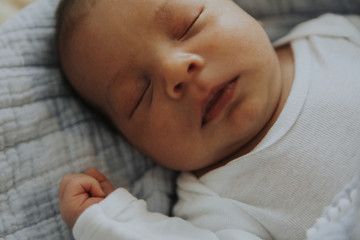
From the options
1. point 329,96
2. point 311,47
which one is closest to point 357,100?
point 329,96

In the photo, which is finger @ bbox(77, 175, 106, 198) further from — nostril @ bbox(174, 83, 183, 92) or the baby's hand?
nostril @ bbox(174, 83, 183, 92)

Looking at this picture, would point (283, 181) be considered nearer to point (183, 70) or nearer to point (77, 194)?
point (183, 70)

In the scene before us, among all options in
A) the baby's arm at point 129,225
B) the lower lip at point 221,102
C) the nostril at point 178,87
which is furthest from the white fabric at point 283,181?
the nostril at point 178,87

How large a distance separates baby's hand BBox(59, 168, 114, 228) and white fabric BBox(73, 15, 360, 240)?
1.8 inches

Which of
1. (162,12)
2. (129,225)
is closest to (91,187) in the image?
(129,225)

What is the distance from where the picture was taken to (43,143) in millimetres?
1129

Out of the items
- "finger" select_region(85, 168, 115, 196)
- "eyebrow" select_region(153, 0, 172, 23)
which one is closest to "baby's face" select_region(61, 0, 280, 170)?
"eyebrow" select_region(153, 0, 172, 23)

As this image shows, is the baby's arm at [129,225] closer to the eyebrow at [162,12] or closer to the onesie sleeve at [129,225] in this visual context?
the onesie sleeve at [129,225]

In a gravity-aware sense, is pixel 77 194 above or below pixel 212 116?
below

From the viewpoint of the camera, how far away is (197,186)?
3.78ft

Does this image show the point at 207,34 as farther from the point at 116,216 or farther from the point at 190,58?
the point at 116,216

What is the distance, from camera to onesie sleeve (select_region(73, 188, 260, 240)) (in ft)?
3.06

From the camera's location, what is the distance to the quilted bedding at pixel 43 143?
105 centimetres

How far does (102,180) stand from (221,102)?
1.29 ft
